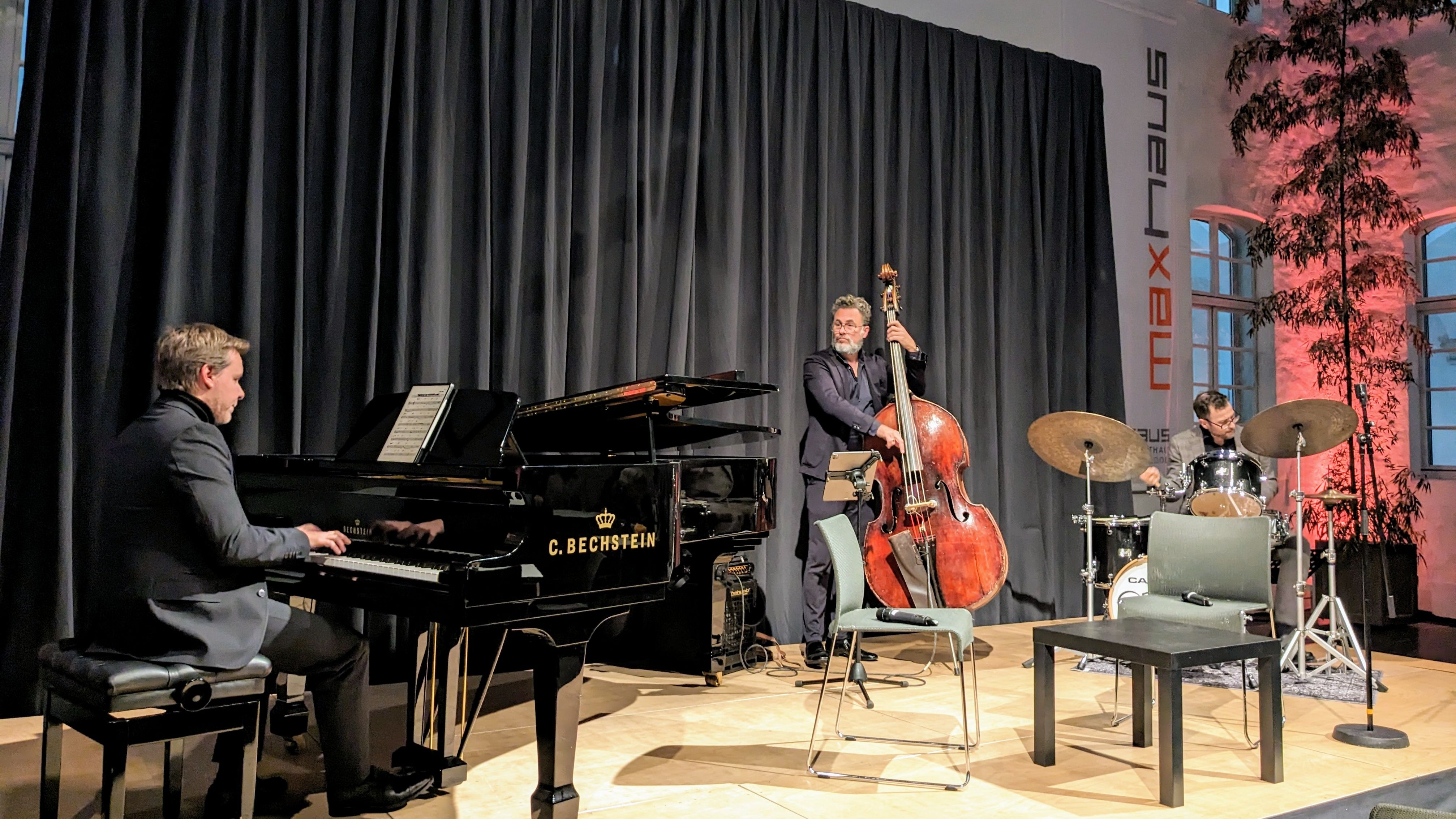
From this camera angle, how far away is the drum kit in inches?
174

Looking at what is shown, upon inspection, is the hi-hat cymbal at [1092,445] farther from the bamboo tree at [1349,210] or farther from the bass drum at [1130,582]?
the bamboo tree at [1349,210]

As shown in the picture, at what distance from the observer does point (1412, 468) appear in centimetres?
742

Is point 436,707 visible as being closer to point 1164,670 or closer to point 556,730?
point 556,730

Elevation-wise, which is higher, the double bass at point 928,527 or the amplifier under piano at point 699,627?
the double bass at point 928,527

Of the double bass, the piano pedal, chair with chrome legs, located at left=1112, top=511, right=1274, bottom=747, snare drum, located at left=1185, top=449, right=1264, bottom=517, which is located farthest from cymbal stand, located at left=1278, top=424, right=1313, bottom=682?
the piano pedal

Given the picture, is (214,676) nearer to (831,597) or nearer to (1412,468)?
(831,597)

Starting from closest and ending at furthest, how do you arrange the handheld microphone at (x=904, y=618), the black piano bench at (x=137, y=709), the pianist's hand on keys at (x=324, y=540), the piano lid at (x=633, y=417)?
the black piano bench at (x=137, y=709) → the pianist's hand on keys at (x=324, y=540) → the piano lid at (x=633, y=417) → the handheld microphone at (x=904, y=618)

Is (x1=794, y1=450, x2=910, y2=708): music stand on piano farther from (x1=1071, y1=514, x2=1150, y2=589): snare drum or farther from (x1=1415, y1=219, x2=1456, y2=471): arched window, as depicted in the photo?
(x1=1415, y1=219, x2=1456, y2=471): arched window

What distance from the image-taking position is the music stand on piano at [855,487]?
4191 millimetres

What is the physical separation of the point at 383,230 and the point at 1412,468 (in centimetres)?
690

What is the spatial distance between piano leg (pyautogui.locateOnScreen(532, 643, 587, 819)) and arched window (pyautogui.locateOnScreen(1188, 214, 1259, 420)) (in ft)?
20.4

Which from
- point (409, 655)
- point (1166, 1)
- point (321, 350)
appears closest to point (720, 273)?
point (321, 350)

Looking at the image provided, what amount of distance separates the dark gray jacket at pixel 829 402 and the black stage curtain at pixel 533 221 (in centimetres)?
57

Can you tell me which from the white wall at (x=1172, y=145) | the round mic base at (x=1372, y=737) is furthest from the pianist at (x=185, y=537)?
the white wall at (x=1172, y=145)
